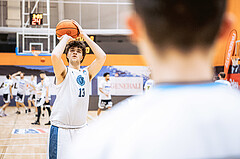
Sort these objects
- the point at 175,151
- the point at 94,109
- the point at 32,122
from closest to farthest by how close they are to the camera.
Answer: the point at 175,151, the point at 32,122, the point at 94,109

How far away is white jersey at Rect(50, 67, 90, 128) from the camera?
10.4 ft

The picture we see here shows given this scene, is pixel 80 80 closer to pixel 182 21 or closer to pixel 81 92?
pixel 81 92

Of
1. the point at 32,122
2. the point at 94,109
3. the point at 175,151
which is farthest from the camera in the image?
the point at 94,109

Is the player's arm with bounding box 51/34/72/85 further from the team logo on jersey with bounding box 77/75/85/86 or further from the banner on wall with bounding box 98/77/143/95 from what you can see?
the banner on wall with bounding box 98/77/143/95

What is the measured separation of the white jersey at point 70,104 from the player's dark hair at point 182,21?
2541mm

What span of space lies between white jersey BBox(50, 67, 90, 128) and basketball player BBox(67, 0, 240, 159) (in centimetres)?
249

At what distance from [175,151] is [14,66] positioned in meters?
15.2

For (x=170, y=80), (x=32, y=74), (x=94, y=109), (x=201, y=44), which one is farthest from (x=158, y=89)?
(x=32, y=74)

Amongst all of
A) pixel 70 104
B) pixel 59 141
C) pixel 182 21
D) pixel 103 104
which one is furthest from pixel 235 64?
pixel 182 21

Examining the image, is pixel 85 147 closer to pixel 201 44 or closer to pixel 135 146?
pixel 135 146

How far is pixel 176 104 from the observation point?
0.68m

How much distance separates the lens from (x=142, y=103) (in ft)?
2.33

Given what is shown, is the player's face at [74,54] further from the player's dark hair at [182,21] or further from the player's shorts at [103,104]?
the player's shorts at [103,104]

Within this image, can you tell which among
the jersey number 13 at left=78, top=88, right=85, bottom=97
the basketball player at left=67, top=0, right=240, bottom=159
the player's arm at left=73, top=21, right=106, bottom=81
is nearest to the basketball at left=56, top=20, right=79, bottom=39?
the player's arm at left=73, top=21, right=106, bottom=81
